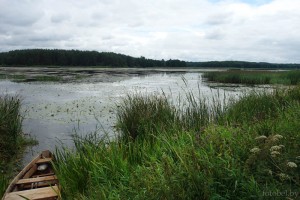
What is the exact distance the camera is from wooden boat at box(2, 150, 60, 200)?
4.78 meters

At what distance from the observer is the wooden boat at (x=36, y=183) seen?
4.78 meters

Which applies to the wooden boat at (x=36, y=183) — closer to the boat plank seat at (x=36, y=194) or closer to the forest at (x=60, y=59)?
the boat plank seat at (x=36, y=194)

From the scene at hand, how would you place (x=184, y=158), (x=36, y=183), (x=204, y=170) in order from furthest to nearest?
(x=36, y=183) → (x=184, y=158) → (x=204, y=170)

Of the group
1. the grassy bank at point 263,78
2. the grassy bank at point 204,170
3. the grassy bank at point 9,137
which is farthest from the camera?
the grassy bank at point 263,78

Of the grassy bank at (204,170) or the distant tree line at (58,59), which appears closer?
the grassy bank at (204,170)

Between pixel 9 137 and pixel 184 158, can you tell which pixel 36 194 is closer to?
pixel 184 158

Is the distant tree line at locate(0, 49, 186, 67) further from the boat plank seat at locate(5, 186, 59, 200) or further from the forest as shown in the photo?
the boat plank seat at locate(5, 186, 59, 200)

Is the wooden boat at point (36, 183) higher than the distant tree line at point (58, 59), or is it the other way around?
the distant tree line at point (58, 59)

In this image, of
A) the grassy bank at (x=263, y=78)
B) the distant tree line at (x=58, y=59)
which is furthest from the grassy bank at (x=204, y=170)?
the distant tree line at (x=58, y=59)

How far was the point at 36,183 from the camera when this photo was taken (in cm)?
555

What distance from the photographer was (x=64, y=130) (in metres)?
10.6

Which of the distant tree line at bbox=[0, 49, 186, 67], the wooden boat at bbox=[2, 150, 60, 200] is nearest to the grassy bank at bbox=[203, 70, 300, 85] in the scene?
the wooden boat at bbox=[2, 150, 60, 200]

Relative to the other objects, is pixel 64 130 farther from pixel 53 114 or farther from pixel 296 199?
pixel 296 199

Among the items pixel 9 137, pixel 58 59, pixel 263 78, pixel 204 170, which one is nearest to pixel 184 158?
pixel 204 170
